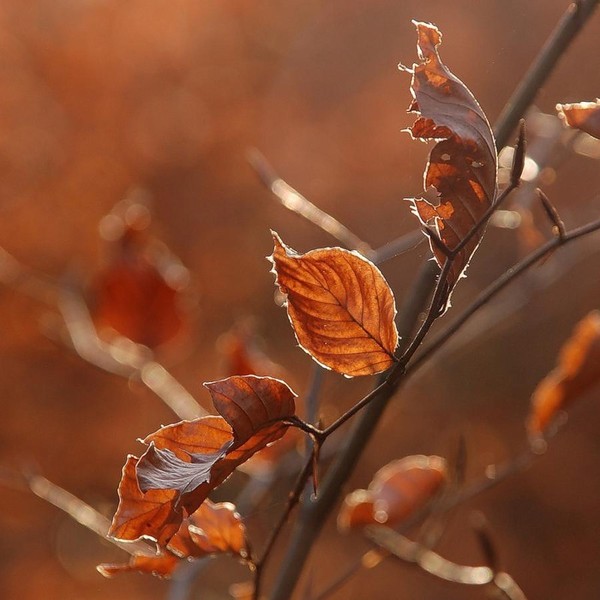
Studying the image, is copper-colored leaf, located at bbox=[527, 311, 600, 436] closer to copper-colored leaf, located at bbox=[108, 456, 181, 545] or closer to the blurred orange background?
copper-colored leaf, located at bbox=[108, 456, 181, 545]

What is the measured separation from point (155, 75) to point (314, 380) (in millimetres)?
3288

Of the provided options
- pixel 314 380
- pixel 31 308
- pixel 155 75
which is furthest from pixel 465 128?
pixel 155 75

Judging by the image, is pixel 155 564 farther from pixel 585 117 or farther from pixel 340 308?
pixel 585 117

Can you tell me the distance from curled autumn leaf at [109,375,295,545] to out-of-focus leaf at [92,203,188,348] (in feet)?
2.02

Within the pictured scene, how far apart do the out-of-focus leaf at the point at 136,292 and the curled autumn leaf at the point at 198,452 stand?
615 millimetres

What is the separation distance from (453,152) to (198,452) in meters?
0.19

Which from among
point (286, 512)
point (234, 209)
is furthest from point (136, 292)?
point (234, 209)

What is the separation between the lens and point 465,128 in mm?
389

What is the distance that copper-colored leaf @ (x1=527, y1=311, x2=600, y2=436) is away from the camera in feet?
2.37

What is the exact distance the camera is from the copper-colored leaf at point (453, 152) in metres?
0.39

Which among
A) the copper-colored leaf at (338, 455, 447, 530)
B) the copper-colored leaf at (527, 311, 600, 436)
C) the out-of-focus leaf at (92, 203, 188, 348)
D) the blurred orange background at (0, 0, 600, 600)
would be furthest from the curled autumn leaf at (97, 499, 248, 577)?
the blurred orange background at (0, 0, 600, 600)

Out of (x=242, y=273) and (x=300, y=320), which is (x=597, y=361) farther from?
(x=242, y=273)

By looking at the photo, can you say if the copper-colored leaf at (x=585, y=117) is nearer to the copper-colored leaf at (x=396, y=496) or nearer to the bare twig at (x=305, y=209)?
the bare twig at (x=305, y=209)

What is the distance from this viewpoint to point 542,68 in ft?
1.92
